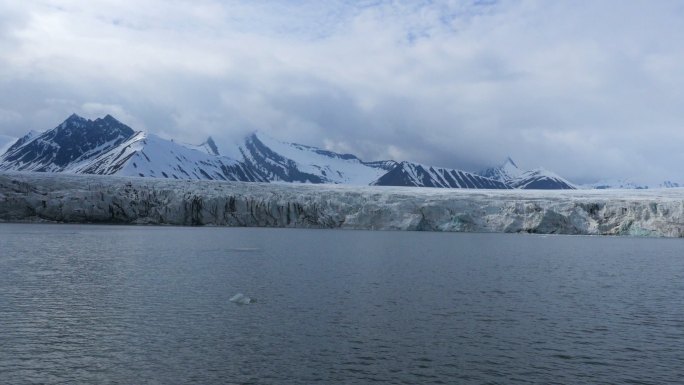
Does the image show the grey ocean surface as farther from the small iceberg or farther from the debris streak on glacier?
the debris streak on glacier

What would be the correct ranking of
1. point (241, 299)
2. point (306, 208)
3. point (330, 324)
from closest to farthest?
point (330, 324) < point (241, 299) < point (306, 208)

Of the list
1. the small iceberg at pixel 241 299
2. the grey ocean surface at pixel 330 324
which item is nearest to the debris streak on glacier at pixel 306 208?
the grey ocean surface at pixel 330 324

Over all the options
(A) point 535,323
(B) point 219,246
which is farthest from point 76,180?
(A) point 535,323

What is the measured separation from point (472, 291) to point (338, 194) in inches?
3205

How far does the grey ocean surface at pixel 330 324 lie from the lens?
53.1ft

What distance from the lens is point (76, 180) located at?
105625mm

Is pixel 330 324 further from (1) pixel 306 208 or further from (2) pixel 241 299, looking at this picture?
(1) pixel 306 208

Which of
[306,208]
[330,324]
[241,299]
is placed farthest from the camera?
[306,208]

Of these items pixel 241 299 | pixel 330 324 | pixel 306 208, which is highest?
pixel 306 208

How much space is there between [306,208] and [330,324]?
85280mm

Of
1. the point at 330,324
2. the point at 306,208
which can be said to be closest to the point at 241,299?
the point at 330,324

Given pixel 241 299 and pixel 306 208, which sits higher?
pixel 306 208

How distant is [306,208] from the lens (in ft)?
351

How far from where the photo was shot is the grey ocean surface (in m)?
16.2
